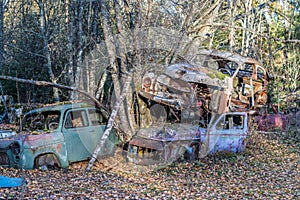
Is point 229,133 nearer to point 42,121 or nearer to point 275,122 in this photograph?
point 42,121

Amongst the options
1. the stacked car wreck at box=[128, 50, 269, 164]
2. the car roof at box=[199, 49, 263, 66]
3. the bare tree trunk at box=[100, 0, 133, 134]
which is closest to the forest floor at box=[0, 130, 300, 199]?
the stacked car wreck at box=[128, 50, 269, 164]

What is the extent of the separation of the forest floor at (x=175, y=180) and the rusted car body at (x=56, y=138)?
0.30 meters

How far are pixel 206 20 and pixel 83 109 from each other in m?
5.59

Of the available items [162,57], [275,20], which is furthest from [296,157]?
[275,20]

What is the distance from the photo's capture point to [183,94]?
1111 centimetres

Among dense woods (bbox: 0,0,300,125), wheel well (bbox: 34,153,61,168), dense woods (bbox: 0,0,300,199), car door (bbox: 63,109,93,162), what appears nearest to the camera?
dense woods (bbox: 0,0,300,199)

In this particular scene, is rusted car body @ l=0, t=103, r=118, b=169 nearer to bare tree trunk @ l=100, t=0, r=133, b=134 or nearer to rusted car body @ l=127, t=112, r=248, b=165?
bare tree trunk @ l=100, t=0, r=133, b=134

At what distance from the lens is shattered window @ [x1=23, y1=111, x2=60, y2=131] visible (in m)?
9.14

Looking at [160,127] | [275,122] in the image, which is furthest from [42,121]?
Answer: [275,122]

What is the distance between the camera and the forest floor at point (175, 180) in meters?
6.73

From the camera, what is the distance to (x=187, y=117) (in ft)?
36.0

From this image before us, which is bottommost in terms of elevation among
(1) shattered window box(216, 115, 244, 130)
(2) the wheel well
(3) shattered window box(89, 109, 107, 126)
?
(2) the wheel well

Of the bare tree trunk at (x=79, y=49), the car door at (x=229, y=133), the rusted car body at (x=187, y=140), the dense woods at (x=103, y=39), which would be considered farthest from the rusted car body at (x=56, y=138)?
the bare tree trunk at (x=79, y=49)

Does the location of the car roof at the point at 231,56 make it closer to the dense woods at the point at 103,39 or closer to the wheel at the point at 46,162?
the dense woods at the point at 103,39
